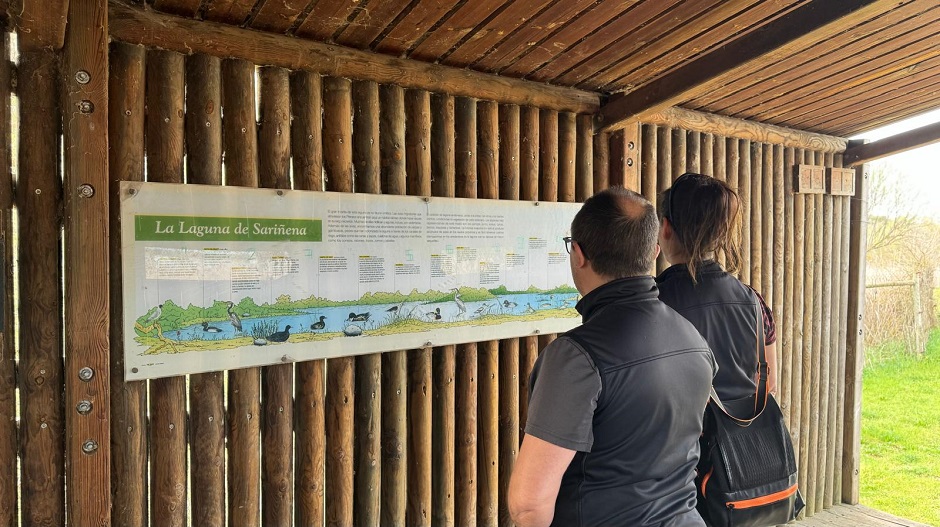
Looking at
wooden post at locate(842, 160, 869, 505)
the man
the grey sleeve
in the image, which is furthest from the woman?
wooden post at locate(842, 160, 869, 505)

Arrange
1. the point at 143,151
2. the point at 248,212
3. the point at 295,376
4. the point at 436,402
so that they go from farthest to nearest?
1. the point at 436,402
2. the point at 295,376
3. the point at 248,212
4. the point at 143,151

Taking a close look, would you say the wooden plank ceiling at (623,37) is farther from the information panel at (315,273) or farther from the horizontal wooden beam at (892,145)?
the information panel at (315,273)

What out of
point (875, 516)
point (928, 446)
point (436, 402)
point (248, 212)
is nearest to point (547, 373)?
Answer: point (248, 212)

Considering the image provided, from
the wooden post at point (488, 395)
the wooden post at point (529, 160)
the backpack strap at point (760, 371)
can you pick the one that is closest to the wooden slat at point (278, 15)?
the wooden post at point (488, 395)

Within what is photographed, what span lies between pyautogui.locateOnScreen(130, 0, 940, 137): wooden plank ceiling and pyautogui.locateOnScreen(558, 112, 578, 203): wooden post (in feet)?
0.94

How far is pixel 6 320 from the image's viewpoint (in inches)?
104

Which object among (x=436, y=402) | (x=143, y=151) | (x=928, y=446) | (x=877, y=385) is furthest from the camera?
(x=877, y=385)

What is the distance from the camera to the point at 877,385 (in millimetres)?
11602

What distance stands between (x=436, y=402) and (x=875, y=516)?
216 inches

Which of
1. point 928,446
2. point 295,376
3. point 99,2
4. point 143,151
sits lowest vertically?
point 928,446

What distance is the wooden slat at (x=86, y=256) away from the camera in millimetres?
2633

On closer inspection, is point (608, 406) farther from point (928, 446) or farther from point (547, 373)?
point (928, 446)

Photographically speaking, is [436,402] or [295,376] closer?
[295,376]

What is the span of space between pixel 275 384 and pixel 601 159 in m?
3.00
